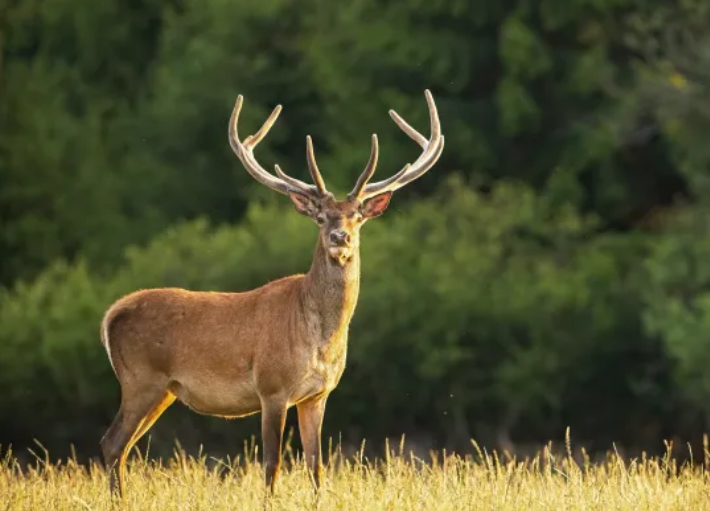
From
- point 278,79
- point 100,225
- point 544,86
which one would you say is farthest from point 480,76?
point 100,225

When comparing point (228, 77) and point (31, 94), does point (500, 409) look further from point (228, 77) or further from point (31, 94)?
point (31, 94)

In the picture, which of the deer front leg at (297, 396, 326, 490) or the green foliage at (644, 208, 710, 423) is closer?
the deer front leg at (297, 396, 326, 490)

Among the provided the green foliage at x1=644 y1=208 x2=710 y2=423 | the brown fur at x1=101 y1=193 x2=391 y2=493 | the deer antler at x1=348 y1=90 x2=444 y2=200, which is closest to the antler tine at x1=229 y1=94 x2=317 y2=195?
the brown fur at x1=101 y1=193 x2=391 y2=493

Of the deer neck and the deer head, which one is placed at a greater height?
the deer head

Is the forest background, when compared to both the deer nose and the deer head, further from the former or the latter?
the deer nose

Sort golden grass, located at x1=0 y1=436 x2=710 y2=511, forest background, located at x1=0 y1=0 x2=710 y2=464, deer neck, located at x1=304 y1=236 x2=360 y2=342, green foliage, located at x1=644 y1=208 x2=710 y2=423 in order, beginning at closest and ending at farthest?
golden grass, located at x1=0 y1=436 x2=710 y2=511 → deer neck, located at x1=304 y1=236 x2=360 y2=342 → green foliage, located at x1=644 y1=208 x2=710 y2=423 → forest background, located at x1=0 y1=0 x2=710 y2=464

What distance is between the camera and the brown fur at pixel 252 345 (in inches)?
452

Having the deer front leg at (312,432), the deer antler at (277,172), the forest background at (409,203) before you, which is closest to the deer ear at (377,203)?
the deer antler at (277,172)

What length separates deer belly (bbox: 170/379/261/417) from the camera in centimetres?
1175

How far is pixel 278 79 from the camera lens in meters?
33.8

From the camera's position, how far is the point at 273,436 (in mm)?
11422

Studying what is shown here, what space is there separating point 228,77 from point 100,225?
3.23 meters

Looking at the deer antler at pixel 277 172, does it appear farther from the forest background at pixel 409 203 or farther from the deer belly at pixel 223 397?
the forest background at pixel 409 203

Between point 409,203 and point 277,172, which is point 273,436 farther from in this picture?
point 409,203
